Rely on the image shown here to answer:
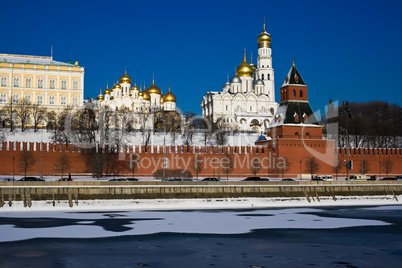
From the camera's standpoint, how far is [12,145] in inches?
1640

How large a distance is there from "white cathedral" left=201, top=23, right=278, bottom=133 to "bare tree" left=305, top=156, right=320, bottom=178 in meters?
36.6

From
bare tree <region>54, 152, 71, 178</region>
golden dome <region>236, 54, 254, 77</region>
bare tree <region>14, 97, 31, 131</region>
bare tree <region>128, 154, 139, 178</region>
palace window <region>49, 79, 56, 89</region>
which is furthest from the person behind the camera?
golden dome <region>236, 54, 254, 77</region>

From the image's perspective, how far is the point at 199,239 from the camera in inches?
722

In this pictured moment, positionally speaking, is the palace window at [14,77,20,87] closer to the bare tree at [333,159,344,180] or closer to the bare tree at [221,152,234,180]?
the bare tree at [221,152,234,180]

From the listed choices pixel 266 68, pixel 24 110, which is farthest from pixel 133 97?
pixel 24 110

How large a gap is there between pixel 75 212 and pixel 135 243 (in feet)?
33.5

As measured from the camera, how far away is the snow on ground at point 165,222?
1962 centimetres

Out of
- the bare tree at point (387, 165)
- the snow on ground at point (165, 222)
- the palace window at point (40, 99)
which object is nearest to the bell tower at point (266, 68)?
the palace window at point (40, 99)

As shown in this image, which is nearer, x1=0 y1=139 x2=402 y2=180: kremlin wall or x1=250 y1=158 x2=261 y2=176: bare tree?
x1=0 y1=139 x2=402 y2=180: kremlin wall

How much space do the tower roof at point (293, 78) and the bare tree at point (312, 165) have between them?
6919 millimetres

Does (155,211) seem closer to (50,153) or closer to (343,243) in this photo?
(343,243)

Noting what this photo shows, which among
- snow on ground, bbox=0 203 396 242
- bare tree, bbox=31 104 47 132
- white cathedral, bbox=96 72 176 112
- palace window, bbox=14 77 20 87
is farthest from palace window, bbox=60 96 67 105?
snow on ground, bbox=0 203 396 242

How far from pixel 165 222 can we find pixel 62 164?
70.0 ft

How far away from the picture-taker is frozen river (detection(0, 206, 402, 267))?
14.7 m
